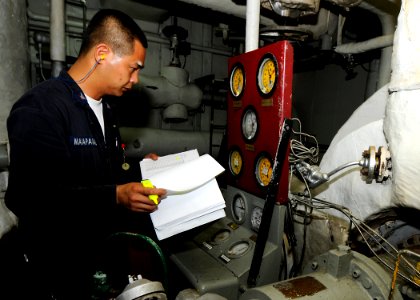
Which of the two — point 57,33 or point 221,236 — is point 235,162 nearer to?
point 221,236

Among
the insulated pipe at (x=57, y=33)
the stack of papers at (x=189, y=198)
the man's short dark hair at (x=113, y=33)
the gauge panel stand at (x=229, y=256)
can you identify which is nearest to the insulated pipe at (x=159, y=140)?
the insulated pipe at (x=57, y=33)

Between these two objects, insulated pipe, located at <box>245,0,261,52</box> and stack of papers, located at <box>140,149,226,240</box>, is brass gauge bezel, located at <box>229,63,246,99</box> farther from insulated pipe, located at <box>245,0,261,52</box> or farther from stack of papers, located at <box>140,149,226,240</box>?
stack of papers, located at <box>140,149,226,240</box>

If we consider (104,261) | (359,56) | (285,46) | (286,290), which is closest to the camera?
(286,290)

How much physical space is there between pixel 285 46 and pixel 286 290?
1373 mm

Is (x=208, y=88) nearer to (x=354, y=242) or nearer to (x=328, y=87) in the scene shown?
(x=328, y=87)

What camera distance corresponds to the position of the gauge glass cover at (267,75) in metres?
1.87

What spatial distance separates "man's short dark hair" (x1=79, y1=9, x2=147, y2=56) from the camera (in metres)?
1.59

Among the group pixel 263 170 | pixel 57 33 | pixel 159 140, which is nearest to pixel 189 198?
pixel 263 170

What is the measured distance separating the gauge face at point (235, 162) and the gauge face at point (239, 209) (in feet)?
0.70

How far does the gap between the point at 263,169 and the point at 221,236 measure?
2.26ft

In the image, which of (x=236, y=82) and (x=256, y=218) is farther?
(x=236, y=82)

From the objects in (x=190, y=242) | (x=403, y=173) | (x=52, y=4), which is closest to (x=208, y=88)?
(x=52, y=4)

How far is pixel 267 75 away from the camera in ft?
6.45

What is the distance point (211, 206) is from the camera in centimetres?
143
